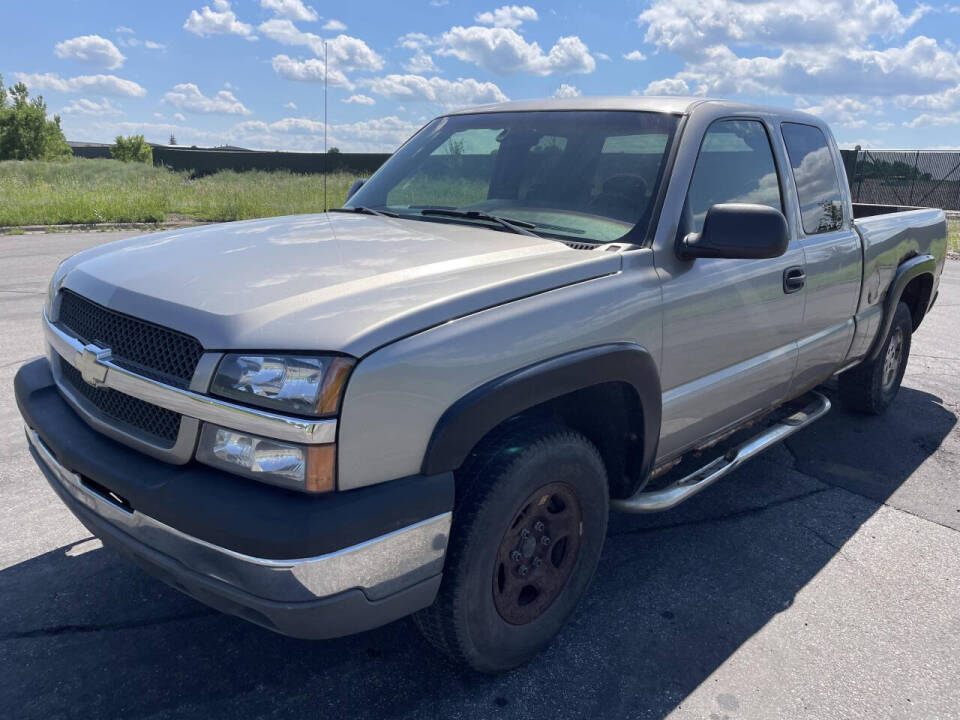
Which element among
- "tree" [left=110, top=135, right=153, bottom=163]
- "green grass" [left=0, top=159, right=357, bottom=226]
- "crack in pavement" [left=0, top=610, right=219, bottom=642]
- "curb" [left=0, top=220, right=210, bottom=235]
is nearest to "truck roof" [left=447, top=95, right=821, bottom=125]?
"crack in pavement" [left=0, top=610, right=219, bottom=642]

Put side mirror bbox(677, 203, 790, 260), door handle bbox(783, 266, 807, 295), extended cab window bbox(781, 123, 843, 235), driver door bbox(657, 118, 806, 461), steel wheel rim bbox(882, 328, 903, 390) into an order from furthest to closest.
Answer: steel wheel rim bbox(882, 328, 903, 390)
extended cab window bbox(781, 123, 843, 235)
door handle bbox(783, 266, 807, 295)
driver door bbox(657, 118, 806, 461)
side mirror bbox(677, 203, 790, 260)

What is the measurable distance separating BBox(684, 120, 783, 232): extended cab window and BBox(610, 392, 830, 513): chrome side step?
40.8 inches

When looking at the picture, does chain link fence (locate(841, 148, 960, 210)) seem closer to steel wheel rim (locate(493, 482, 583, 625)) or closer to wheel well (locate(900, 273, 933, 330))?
wheel well (locate(900, 273, 933, 330))

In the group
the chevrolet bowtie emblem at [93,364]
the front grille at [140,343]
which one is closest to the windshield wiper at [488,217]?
the front grille at [140,343]

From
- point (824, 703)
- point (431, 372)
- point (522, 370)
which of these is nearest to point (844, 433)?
point (824, 703)

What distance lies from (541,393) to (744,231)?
984mm

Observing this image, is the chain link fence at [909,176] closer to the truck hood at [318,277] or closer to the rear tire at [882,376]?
the rear tire at [882,376]

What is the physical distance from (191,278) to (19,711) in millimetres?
1406

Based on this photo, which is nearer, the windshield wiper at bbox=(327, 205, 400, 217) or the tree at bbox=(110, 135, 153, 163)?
the windshield wiper at bbox=(327, 205, 400, 217)

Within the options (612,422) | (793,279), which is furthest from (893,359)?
(612,422)

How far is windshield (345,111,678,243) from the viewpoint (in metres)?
3.04

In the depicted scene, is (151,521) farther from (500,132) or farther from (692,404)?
(500,132)

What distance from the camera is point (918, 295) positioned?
18.0ft

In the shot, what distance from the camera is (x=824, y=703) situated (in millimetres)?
2523
